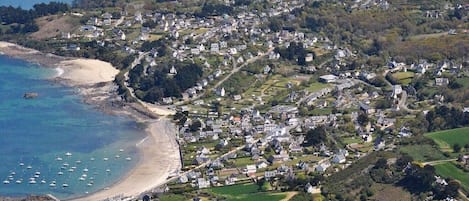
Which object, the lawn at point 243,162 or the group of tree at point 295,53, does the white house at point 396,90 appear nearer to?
the group of tree at point 295,53

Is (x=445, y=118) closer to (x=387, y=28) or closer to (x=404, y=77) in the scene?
(x=404, y=77)

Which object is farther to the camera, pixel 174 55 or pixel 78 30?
pixel 78 30

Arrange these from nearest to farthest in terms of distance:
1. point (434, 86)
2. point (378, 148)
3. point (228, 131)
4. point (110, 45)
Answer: point (378, 148) → point (228, 131) → point (434, 86) → point (110, 45)

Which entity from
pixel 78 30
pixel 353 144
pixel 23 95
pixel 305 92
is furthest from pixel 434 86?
pixel 78 30

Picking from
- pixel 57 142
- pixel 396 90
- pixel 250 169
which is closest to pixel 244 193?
pixel 250 169

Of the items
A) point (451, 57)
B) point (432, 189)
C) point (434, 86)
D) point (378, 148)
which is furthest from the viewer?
point (451, 57)

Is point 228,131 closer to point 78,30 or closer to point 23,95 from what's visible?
point 23,95
